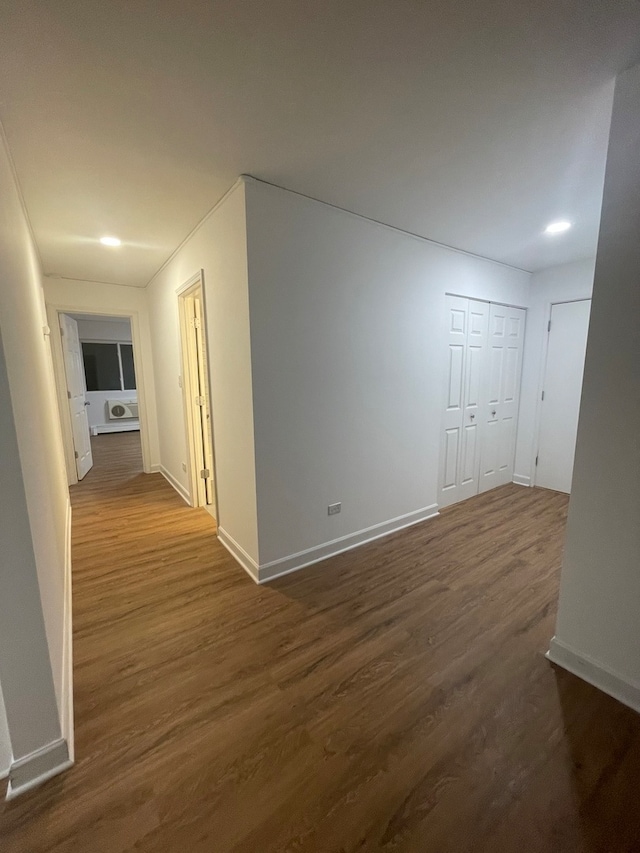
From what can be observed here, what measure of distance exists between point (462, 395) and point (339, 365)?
1591 mm

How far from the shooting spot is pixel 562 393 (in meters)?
3.77

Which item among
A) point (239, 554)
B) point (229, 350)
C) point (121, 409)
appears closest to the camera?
point (229, 350)

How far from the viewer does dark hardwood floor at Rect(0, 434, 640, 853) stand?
3.54 ft

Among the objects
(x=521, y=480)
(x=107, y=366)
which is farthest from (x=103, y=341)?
(x=521, y=480)

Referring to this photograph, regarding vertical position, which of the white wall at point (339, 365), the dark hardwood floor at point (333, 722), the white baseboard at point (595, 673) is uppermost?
the white wall at point (339, 365)

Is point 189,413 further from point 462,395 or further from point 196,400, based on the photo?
point 462,395

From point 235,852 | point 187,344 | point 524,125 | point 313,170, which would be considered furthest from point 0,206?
point 235,852

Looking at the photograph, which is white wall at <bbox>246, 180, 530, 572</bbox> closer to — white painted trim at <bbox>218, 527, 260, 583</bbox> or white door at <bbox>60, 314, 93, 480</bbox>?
white painted trim at <bbox>218, 527, 260, 583</bbox>

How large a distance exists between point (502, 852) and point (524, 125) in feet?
8.62

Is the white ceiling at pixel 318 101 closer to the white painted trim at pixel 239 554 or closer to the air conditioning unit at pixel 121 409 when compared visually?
the white painted trim at pixel 239 554

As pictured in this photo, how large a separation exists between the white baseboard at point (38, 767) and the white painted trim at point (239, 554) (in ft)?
3.87

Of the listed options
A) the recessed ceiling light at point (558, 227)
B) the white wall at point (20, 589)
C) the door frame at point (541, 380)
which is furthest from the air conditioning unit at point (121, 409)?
the recessed ceiling light at point (558, 227)

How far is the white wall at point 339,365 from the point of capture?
6.90ft

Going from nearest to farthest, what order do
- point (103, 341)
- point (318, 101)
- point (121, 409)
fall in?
1. point (318, 101)
2. point (103, 341)
3. point (121, 409)
